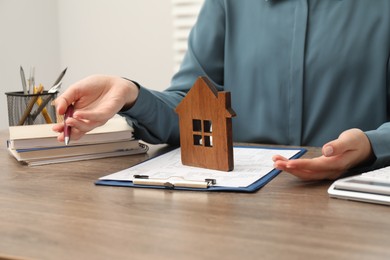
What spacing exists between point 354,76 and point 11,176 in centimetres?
74

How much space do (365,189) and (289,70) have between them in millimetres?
599

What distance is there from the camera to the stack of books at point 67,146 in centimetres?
115

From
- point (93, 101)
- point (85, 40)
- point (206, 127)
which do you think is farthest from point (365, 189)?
point (85, 40)

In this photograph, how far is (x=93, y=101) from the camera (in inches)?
43.9

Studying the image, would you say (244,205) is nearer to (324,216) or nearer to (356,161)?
(324,216)

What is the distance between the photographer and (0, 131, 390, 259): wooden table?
2.07 ft

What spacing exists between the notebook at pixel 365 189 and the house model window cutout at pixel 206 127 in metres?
0.21

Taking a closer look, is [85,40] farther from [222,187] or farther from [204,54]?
[222,187]

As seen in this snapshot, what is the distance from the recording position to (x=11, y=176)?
1.05 metres

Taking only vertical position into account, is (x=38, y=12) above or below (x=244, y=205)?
above

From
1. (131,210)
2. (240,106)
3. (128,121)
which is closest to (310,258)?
(131,210)

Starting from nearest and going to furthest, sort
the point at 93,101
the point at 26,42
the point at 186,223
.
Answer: the point at 186,223, the point at 93,101, the point at 26,42

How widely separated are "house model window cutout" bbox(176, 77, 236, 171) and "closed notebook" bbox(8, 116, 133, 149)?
20 centimetres

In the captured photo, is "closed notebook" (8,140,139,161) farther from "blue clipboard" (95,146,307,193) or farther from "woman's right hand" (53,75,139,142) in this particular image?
"blue clipboard" (95,146,307,193)
